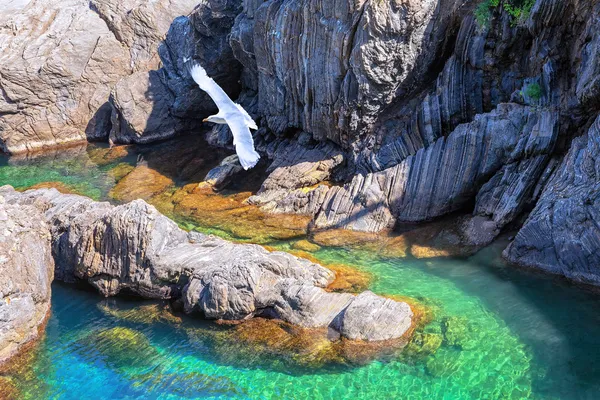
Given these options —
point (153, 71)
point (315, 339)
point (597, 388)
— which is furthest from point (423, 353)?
point (153, 71)

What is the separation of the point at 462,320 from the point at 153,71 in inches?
687

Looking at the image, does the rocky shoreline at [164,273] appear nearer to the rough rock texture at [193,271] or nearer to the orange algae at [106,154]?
the rough rock texture at [193,271]

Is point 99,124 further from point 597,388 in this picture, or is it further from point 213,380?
point 597,388

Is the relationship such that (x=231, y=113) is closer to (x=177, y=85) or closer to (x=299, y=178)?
(x=299, y=178)

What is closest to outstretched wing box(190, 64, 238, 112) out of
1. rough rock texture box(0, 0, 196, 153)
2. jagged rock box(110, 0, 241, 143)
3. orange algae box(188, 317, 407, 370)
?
orange algae box(188, 317, 407, 370)

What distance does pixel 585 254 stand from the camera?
10359mm

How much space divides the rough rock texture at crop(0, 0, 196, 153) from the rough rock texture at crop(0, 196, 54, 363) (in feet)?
42.5

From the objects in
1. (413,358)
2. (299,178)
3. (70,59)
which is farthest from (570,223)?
(70,59)

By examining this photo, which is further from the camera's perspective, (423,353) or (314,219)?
(314,219)

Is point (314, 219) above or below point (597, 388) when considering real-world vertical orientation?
above

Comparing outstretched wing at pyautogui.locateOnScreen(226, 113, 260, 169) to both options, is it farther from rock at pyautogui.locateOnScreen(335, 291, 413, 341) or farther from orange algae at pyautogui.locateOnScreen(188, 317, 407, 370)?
rock at pyautogui.locateOnScreen(335, 291, 413, 341)

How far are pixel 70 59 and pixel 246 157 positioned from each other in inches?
566

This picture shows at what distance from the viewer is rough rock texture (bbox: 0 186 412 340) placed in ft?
33.9

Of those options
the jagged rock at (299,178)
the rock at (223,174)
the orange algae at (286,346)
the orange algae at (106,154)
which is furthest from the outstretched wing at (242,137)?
the orange algae at (106,154)
